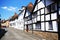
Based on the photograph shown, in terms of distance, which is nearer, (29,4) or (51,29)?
(51,29)

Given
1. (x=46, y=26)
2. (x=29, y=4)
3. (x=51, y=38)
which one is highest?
(x=29, y=4)

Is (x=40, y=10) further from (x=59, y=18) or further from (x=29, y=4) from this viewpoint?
(x=29, y=4)

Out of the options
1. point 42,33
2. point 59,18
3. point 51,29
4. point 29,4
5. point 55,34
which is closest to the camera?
point 59,18

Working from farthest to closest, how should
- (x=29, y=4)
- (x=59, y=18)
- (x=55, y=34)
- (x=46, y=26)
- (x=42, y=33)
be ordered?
1. (x=29, y=4)
2. (x=42, y=33)
3. (x=46, y=26)
4. (x=55, y=34)
5. (x=59, y=18)

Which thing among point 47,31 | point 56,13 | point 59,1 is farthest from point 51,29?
point 59,1

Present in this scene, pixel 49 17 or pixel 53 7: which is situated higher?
pixel 53 7

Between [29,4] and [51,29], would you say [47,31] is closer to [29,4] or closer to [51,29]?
[51,29]

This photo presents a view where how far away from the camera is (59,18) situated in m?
20.5

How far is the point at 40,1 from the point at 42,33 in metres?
6.29

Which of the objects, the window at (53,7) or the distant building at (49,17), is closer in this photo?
the distant building at (49,17)

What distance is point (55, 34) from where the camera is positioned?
2189cm

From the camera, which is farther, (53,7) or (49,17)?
(49,17)

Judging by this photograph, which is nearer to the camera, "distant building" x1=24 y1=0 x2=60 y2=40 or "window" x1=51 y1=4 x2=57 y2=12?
"distant building" x1=24 y1=0 x2=60 y2=40

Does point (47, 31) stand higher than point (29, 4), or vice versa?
point (29, 4)
